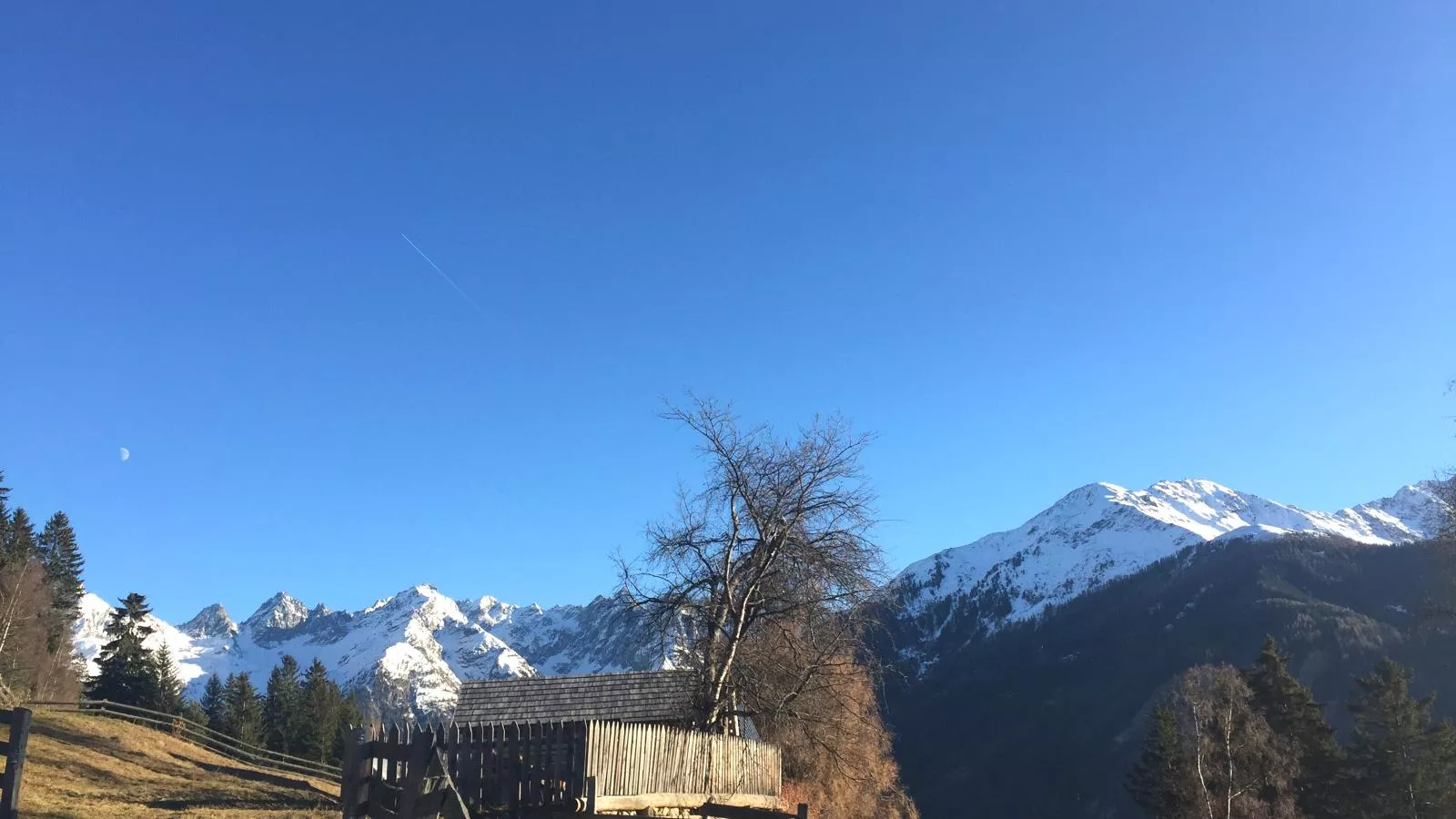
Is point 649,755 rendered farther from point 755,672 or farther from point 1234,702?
point 1234,702

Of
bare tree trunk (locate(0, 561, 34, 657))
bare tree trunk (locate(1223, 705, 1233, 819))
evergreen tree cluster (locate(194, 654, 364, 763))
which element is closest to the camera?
bare tree trunk (locate(1223, 705, 1233, 819))

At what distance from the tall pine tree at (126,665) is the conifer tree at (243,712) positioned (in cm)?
636

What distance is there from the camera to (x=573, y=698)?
118 ft

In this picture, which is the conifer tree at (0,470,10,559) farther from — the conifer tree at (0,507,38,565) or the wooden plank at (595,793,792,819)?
the wooden plank at (595,793,792,819)

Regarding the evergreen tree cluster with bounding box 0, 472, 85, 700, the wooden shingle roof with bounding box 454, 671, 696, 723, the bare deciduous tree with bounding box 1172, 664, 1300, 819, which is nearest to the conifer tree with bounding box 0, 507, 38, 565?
the evergreen tree cluster with bounding box 0, 472, 85, 700

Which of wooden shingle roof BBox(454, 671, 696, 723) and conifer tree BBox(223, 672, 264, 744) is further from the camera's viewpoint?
conifer tree BBox(223, 672, 264, 744)

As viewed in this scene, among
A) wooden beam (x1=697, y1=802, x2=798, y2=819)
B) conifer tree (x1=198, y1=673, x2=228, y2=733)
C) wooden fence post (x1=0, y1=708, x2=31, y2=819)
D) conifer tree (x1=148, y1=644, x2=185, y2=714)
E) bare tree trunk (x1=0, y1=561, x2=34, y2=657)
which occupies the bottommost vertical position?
conifer tree (x1=198, y1=673, x2=228, y2=733)

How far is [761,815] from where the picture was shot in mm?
15320

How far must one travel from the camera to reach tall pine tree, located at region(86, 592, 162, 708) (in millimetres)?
68438

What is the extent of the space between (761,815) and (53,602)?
82.5 metres

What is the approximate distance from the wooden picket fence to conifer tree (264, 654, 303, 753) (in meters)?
71.9

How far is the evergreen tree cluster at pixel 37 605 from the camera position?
5591 centimetres

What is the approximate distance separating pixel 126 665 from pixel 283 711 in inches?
620

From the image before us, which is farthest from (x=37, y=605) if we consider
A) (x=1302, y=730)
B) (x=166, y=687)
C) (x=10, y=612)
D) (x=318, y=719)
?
(x=1302, y=730)
